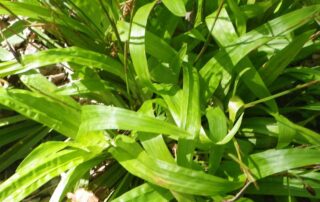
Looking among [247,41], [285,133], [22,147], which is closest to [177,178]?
[285,133]

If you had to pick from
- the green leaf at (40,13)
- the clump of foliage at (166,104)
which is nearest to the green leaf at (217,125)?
the clump of foliage at (166,104)

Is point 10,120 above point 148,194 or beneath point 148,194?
above

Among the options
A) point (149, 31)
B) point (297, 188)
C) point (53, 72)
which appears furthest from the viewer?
point (53, 72)

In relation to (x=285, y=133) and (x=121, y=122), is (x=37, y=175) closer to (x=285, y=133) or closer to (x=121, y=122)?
(x=121, y=122)

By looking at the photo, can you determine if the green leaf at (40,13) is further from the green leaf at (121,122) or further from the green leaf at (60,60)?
the green leaf at (121,122)

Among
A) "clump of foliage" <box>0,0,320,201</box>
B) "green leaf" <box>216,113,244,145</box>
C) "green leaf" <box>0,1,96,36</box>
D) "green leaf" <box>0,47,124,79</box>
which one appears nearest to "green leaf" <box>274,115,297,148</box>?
"clump of foliage" <box>0,0,320,201</box>

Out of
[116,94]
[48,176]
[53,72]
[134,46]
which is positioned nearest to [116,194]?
[48,176]

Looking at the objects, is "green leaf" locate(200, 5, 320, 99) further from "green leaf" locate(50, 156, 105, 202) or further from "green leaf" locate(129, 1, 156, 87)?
"green leaf" locate(50, 156, 105, 202)

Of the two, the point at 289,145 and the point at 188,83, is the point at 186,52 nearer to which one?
the point at 188,83
